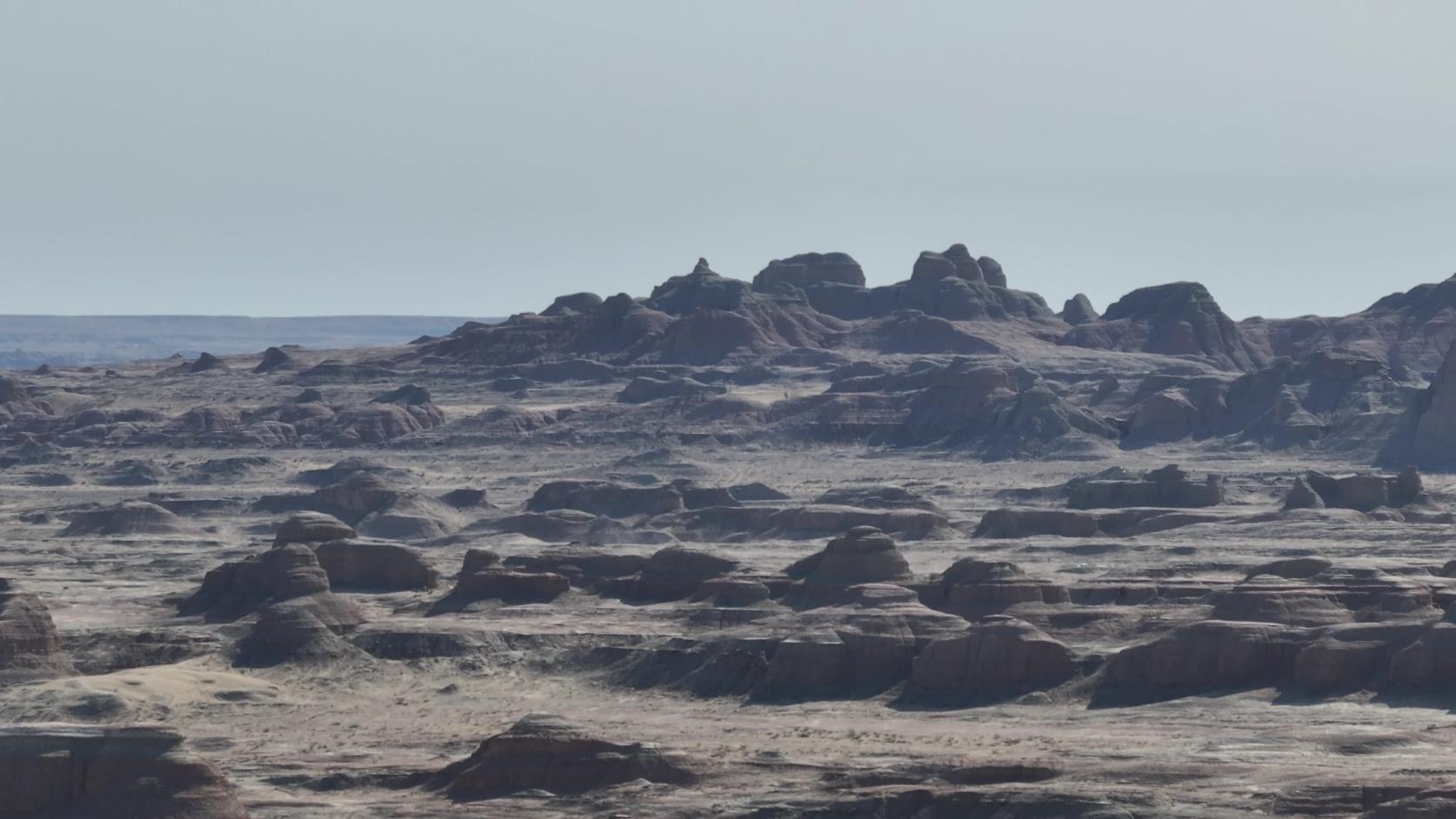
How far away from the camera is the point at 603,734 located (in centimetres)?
7675

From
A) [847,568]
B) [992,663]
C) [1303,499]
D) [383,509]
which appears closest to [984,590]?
[847,568]

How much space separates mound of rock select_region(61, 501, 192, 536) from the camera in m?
152

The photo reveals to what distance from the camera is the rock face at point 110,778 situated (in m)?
63.3

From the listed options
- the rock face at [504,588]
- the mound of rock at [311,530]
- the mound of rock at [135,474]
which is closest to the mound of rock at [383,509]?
the mound of rock at [135,474]

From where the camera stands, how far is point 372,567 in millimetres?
115625

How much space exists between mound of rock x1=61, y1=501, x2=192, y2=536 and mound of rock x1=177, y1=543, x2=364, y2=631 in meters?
42.6

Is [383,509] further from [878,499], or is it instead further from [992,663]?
[992,663]

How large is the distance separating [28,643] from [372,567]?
84.5ft

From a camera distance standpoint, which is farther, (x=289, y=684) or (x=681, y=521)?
(x=681, y=521)

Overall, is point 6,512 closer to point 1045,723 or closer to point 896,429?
point 896,429

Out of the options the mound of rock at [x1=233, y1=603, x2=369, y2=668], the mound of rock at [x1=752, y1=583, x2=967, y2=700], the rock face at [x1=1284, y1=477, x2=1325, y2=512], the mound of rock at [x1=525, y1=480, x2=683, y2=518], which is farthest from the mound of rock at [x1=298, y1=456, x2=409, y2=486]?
the mound of rock at [x1=752, y1=583, x2=967, y2=700]

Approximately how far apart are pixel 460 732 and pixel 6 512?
9320cm

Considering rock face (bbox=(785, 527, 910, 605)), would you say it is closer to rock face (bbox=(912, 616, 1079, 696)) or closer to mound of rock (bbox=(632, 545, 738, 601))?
mound of rock (bbox=(632, 545, 738, 601))

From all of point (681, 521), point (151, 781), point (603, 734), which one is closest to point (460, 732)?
point (603, 734)
